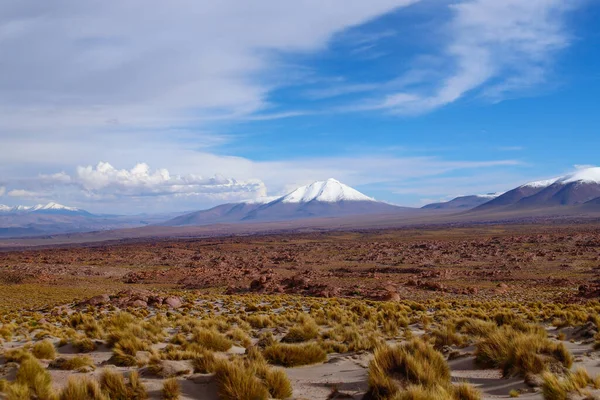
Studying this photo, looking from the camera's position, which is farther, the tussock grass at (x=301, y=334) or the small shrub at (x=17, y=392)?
the tussock grass at (x=301, y=334)

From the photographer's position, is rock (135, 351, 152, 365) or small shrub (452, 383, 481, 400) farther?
rock (135, 351, 152, 365)

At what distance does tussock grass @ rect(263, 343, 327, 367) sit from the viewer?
9.56m

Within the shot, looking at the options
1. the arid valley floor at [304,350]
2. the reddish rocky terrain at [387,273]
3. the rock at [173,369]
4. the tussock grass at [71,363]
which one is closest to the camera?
the arid valley floor at [304,350]

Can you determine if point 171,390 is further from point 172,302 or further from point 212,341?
point 172,302

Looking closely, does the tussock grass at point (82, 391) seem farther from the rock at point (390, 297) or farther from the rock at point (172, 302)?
the rock at point (390, 297)

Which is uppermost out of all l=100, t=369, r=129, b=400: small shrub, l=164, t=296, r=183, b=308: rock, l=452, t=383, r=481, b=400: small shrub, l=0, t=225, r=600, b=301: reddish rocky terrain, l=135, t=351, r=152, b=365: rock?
l=100, t=369, r=129, b=400: small shrub

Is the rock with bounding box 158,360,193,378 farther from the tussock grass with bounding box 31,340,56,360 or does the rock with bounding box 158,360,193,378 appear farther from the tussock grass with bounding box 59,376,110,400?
the tussock grass with bounding box 31,340,56,360

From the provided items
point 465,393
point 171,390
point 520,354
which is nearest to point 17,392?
point 171,390

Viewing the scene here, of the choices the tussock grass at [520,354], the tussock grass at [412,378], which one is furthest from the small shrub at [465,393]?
the tussock grass at [520,354]

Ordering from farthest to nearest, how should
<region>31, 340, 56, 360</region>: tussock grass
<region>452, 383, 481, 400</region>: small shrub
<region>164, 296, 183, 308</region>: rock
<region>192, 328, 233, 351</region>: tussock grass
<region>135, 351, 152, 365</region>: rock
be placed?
1. <region>164, 296, 183, 308</region>: rock
2. <region>192, 328, 233, 351</region>: tussock grass
3. <region>31, 340, 56, 360</region>: tussock grass
4. <region>135, 351, 152, 365</region>: rock
5. <region>452, 383, 481, 400</region>: small shrub

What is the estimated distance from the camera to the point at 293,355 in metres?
9.69

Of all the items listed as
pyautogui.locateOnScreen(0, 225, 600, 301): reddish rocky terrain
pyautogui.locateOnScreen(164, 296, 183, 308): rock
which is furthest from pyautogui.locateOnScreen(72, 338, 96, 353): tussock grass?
pyautogui.locateOnScreen(0, 225, 600, 301): reddish rocky terrain

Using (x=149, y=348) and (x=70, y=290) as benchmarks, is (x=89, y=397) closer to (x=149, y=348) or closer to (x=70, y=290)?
(x=149, y=348)

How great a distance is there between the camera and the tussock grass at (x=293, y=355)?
9.56 m
